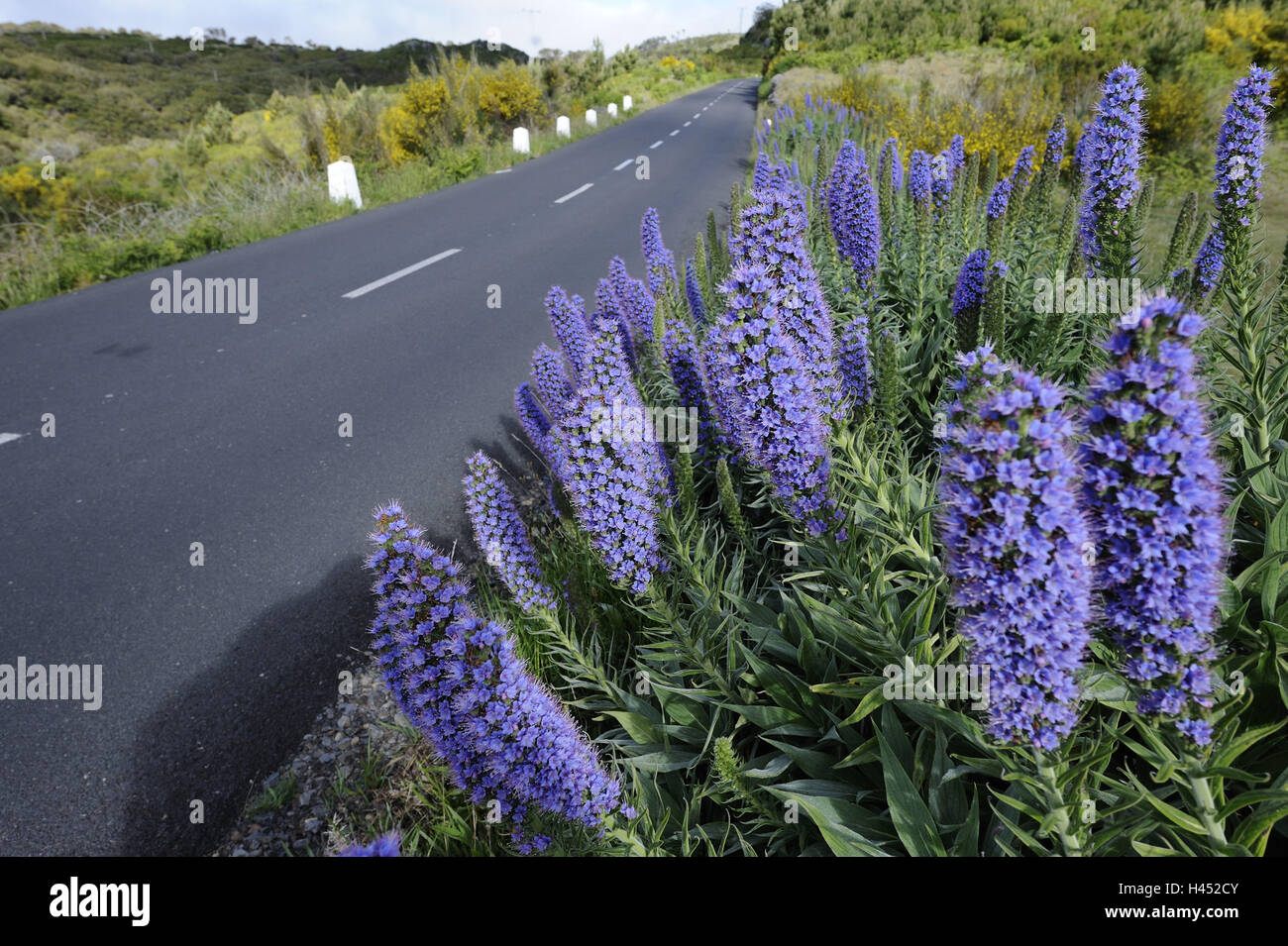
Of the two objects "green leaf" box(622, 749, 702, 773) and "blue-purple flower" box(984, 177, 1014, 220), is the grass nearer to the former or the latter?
"green leaf" box(622, 749, 702, 773)

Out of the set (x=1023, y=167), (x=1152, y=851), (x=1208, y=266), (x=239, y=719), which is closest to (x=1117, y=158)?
(x=1208, y=266)

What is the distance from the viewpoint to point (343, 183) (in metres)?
14.8

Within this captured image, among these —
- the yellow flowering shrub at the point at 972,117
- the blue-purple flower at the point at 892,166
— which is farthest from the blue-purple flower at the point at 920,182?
the yellow flowering shrub at the point at 972,117

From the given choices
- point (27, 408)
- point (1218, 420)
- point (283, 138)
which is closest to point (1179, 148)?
point (1218, 420)

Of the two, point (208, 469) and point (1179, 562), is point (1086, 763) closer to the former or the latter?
point (1179, 562)

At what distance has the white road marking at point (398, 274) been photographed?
9.28 meters

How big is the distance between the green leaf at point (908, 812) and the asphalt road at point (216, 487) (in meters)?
2.60

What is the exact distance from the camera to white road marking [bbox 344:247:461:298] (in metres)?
9.28

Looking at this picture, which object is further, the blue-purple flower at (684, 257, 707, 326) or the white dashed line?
the white dashed line

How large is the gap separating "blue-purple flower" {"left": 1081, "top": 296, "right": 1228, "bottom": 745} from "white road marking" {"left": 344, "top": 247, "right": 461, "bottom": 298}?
9482 millimetres

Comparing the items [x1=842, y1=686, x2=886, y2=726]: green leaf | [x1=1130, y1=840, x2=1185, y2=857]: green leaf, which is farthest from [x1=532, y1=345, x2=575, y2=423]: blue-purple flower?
[x1=1130, y1=840, x2=1185, y2=857]: green leaf

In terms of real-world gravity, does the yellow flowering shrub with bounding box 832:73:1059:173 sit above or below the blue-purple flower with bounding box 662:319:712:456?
above

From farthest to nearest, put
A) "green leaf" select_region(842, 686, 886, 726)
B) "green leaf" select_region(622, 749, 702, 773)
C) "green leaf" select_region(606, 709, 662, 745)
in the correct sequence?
"green leaf" select_region(606, 709, 662, 745) → "green leaf" select_region(622, 749, 702, 773) → "green leaf" select_region(842, 686, 886, 726)

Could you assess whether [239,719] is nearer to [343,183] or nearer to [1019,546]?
[1019,546]
